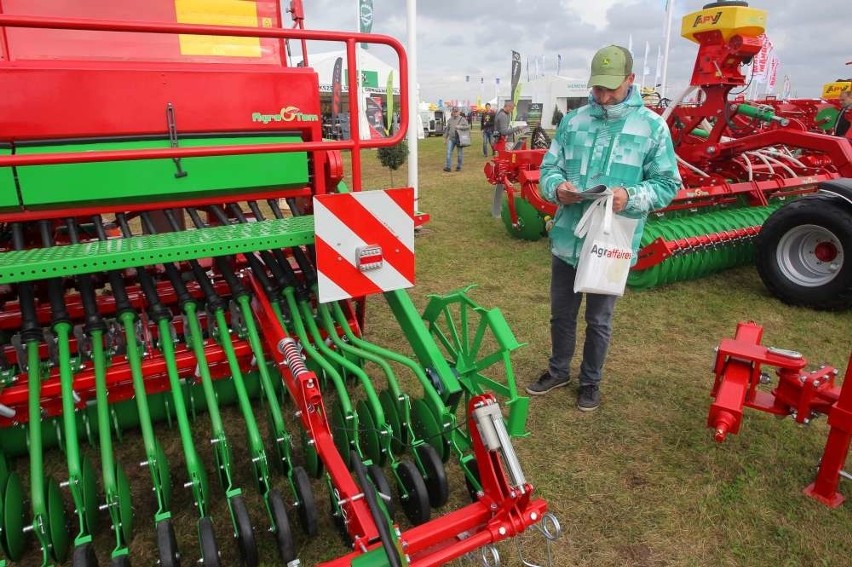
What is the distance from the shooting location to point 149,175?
2.77 metres

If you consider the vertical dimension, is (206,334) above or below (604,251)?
below

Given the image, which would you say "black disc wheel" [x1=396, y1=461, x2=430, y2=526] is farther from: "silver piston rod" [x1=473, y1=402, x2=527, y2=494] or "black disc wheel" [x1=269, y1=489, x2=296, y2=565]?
"black disc wheel" [x1=269, y1=489, x2=296, y2=565]

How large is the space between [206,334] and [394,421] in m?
1.19

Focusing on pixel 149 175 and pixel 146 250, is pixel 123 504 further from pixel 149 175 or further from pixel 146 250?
pixel 149 175

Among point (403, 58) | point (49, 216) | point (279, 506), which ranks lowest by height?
point (279, 506)

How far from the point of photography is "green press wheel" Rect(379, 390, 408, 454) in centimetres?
246

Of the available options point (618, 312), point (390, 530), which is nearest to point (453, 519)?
point (390, 530)

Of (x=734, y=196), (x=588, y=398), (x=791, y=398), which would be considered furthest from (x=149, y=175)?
(x=734, y=196)

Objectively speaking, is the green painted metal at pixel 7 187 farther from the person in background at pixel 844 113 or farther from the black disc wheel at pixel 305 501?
A: the person in background at pixel 844 113

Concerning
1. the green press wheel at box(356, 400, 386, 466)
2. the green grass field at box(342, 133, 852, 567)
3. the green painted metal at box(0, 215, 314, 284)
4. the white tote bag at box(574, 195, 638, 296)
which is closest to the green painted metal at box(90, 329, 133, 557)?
the green painted metal at box(0, 215, 314, 284)

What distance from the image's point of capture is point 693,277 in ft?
18.2

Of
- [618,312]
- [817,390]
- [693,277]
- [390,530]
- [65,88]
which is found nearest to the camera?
[390,530]

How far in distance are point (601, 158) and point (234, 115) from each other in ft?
6.41

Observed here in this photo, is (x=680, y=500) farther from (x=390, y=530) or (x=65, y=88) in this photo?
(x=65, y=88)
